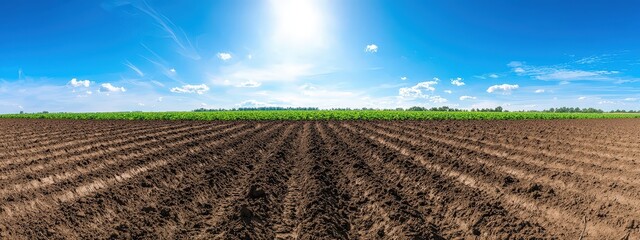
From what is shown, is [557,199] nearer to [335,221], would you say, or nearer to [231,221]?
[335,221]

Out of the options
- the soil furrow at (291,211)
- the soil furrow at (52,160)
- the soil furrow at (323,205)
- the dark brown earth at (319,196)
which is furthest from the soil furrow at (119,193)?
the soil furrow at (52,160)

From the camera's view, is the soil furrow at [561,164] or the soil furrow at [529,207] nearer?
the soil furrow at [529,207]

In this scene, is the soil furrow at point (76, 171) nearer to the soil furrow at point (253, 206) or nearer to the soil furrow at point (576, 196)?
the soil furrow at point (253, 206)

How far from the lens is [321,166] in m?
10.2

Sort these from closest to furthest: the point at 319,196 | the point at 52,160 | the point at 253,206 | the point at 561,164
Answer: the point at 253,206 < the point at 319,196 < the point at 561,164 < the point at 52,160

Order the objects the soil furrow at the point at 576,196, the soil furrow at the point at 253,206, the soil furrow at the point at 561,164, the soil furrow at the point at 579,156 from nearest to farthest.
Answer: the soil furrow at the point at 253,206 → the soil furrow at the point at 576,196 → the soil furrow at the point at 561,164 → the soil furrow at the point at 579,156

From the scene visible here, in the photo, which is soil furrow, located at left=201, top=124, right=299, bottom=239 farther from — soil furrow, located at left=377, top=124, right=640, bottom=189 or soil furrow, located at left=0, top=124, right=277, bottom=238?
soil furrow, located at left=377, top=124, right=640, bottom=189

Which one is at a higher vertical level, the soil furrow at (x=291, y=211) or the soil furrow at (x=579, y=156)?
the soil furrow at (x=579, y=156)

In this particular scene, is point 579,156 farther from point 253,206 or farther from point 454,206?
point 253,206

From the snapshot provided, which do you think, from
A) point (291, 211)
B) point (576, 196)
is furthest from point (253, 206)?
point (576, 196)

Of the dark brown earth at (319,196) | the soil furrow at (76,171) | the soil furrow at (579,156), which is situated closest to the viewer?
the dark brown earth at (319,196)

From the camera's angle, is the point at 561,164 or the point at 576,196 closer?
the point at 576,196

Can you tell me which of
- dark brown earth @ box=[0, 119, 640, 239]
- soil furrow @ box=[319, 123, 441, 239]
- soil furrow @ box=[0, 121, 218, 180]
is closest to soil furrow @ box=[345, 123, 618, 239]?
dark brown earth @ box=[0, 119, 640, 239]

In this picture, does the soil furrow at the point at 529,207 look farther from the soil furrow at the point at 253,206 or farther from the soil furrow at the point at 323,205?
the soil furrow at the point at 253,206
